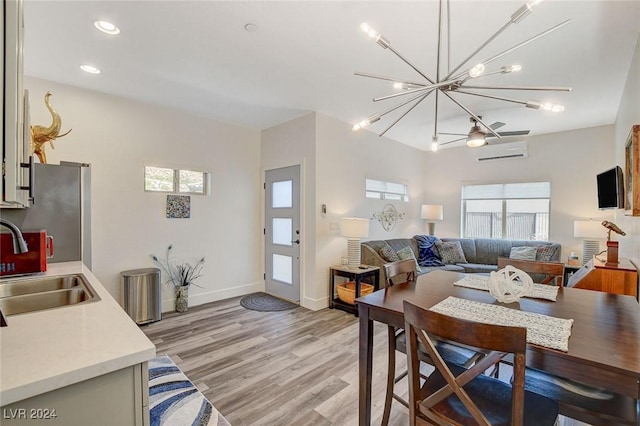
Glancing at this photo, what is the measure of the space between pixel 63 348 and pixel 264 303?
3562 mm

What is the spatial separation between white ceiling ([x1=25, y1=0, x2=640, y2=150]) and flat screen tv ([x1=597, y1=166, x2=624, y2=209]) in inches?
40.1

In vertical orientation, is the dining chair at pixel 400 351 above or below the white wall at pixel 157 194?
below

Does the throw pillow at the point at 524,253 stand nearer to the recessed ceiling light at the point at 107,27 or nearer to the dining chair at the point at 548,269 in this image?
the dining chair at the point at 548,269

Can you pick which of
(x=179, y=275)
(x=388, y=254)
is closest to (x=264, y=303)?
(x=179, y=275)

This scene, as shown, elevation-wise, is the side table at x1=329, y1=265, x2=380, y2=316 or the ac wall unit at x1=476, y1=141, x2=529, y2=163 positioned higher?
the ac wall unit at x1=476, y1=141, x2=529, y2=163

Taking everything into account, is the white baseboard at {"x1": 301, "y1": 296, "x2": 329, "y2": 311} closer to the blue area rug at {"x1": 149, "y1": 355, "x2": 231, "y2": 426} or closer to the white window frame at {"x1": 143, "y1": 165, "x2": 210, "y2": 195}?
the blue area rug at {"x1": 149, "y1": 355, "x2": 231, "y2": 426}

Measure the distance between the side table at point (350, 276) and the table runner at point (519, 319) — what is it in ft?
7.20

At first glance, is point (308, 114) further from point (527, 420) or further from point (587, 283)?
point (527, 420)

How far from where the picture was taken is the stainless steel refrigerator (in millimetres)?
2412

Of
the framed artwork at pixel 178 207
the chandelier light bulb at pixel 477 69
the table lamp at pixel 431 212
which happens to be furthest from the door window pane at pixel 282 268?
the chandelier light bulb at pixel 477 69

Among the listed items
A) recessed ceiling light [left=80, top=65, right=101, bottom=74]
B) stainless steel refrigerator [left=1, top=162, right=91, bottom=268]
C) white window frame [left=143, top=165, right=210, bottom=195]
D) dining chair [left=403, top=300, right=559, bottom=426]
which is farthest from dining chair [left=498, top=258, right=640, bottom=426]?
recessed ceiling light [left=80, top=65, right=101, bottom=74]

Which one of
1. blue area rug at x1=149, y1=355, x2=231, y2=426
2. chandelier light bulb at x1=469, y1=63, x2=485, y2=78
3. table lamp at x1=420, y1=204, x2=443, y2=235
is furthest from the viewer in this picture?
table lamp at x1=420, y1=204, x2=443, y2=235

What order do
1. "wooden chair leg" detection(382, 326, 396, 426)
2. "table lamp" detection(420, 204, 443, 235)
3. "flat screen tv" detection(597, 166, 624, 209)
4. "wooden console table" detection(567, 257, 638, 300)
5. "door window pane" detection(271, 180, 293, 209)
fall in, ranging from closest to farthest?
"wooden chair leg" detection(382, 326, 396, 426)
"wooden console table" detection(567, 257, 638, 300)
"flat screen tv" detection(597, 166, 624, 209)
"door window pane" detection(271, 180, 293, 209)
"table lamp" detection(420, 204, 443, 235)

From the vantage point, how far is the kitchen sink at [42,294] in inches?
59.7
